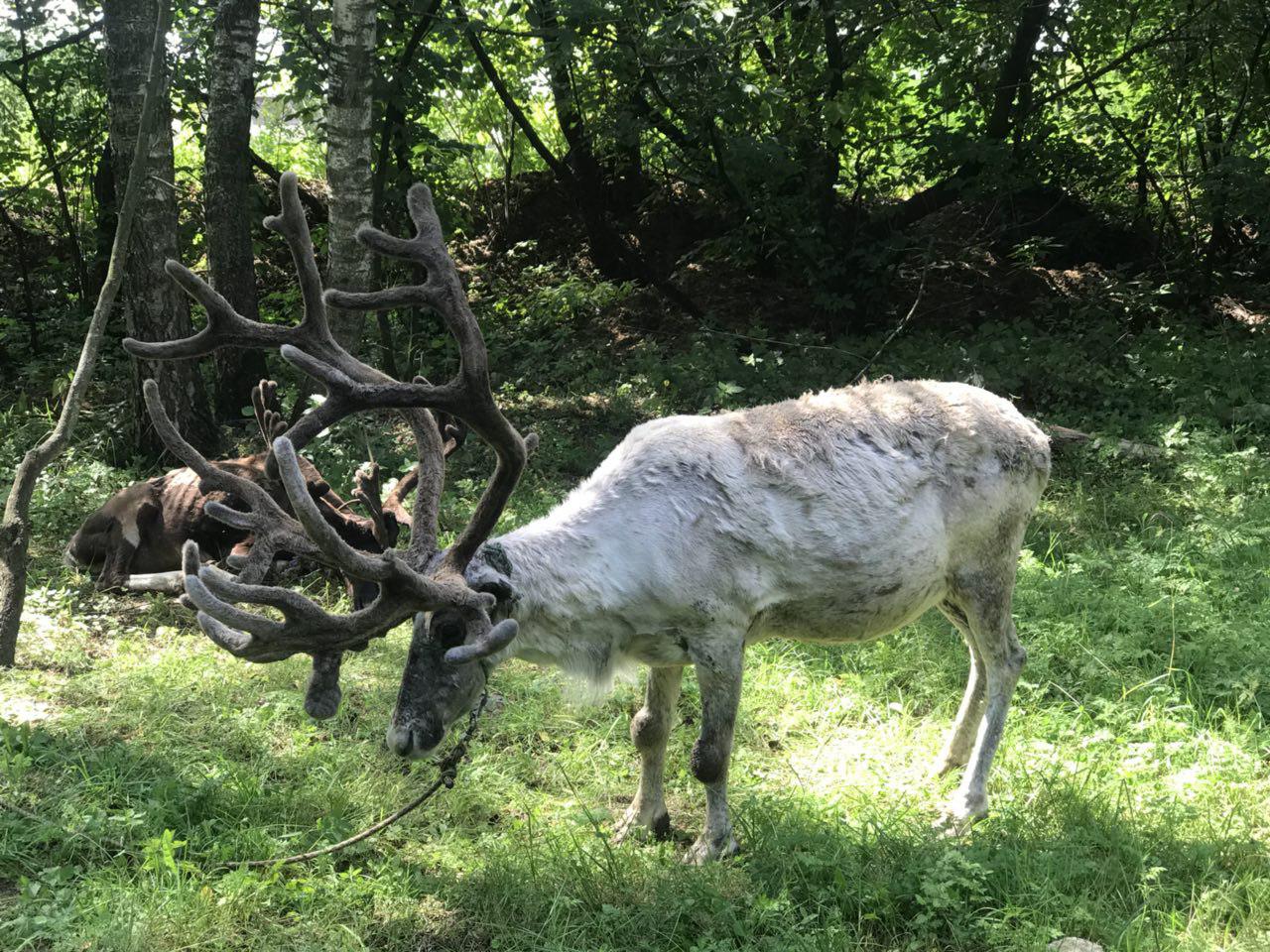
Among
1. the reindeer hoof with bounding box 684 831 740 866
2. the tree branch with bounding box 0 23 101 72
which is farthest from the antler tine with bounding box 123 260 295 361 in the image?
the tree branch with bounding box 0 23 101 72

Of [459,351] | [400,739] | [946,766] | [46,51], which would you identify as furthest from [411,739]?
[46,51]

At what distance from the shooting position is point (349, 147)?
7.35m

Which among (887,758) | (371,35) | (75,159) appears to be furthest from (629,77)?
(887,758)

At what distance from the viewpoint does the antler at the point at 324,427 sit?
3.37 meters

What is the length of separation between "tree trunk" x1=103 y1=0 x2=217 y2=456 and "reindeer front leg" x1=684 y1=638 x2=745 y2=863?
5.51m

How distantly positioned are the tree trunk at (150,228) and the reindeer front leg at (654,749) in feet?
16.8

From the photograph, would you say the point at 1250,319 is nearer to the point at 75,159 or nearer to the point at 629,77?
the point at 629,77

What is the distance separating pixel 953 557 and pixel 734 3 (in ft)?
25.8

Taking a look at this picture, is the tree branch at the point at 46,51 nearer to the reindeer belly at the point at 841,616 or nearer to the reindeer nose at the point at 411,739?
the reindeer nose at the point at 411,739

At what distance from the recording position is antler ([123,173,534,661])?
133 inches

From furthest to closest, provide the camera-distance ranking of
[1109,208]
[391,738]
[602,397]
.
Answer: [1109,208] < [602,397] < [391,738]

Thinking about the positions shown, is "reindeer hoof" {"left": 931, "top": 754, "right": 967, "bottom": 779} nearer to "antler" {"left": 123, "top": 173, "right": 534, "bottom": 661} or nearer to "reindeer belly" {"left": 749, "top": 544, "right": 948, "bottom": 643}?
"reindeer belly" {"left": 749, "top": 544, "right": 948, "bottom": 643}

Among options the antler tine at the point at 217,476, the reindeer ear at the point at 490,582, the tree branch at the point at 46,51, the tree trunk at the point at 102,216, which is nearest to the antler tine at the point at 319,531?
the reindeer ear at the point at 490,582

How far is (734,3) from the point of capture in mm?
10609
